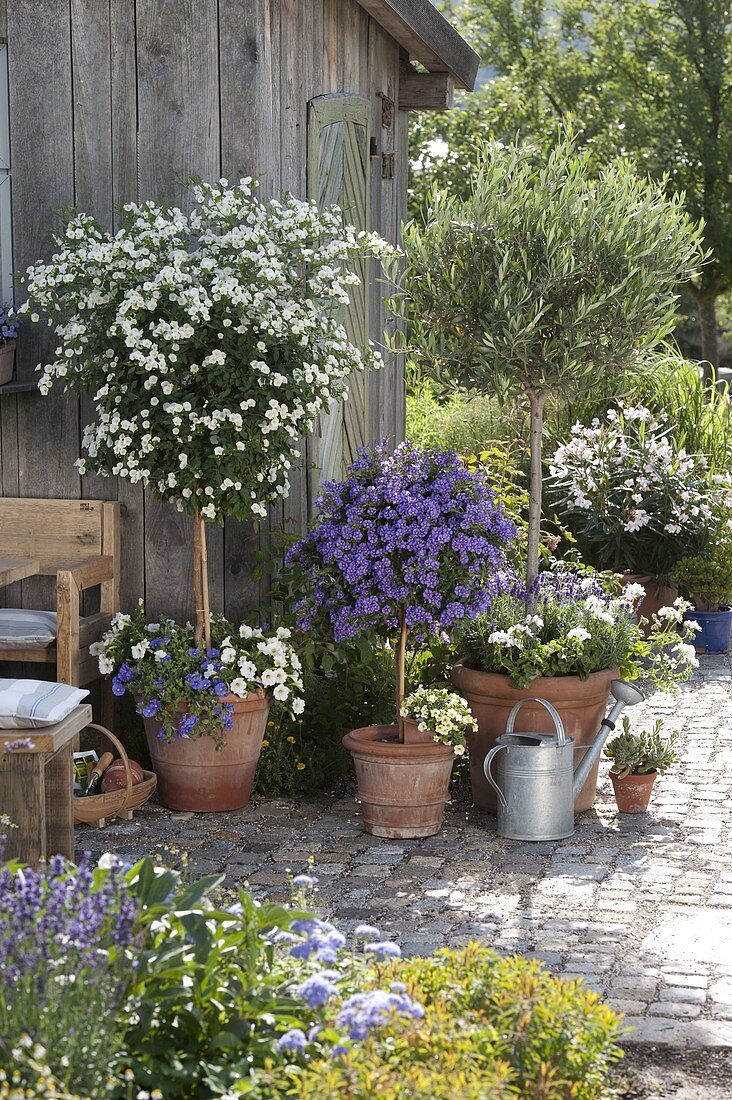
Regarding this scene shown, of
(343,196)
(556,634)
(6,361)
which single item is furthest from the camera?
(343,196)

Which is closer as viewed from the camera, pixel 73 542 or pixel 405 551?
pixel 405 551

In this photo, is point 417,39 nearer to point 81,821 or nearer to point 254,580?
point 254,580

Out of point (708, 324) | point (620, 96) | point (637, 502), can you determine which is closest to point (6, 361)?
point (637, 502)

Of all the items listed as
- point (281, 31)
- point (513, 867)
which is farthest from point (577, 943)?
point (281, 31)

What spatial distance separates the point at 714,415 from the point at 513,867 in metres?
5.24

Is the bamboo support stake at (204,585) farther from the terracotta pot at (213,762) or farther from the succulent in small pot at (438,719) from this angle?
the succulent in small pot at (438,719)

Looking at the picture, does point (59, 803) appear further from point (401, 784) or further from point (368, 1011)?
point (368, 1011)

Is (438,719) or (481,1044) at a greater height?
(438,719)

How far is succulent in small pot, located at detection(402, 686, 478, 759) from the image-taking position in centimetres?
478

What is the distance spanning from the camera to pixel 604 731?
5.02 meters

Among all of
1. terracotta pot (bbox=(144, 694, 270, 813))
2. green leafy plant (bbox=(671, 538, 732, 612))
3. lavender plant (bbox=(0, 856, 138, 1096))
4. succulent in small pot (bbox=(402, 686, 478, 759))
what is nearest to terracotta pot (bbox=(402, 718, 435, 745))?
succulent in small pot (bbox=(402, 686, 478, 759))

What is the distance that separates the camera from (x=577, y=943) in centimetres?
387

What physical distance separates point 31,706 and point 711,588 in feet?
17.3

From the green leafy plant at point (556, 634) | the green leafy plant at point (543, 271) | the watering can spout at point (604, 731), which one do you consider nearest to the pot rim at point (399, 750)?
the green leafy plant at point (556, 634)
